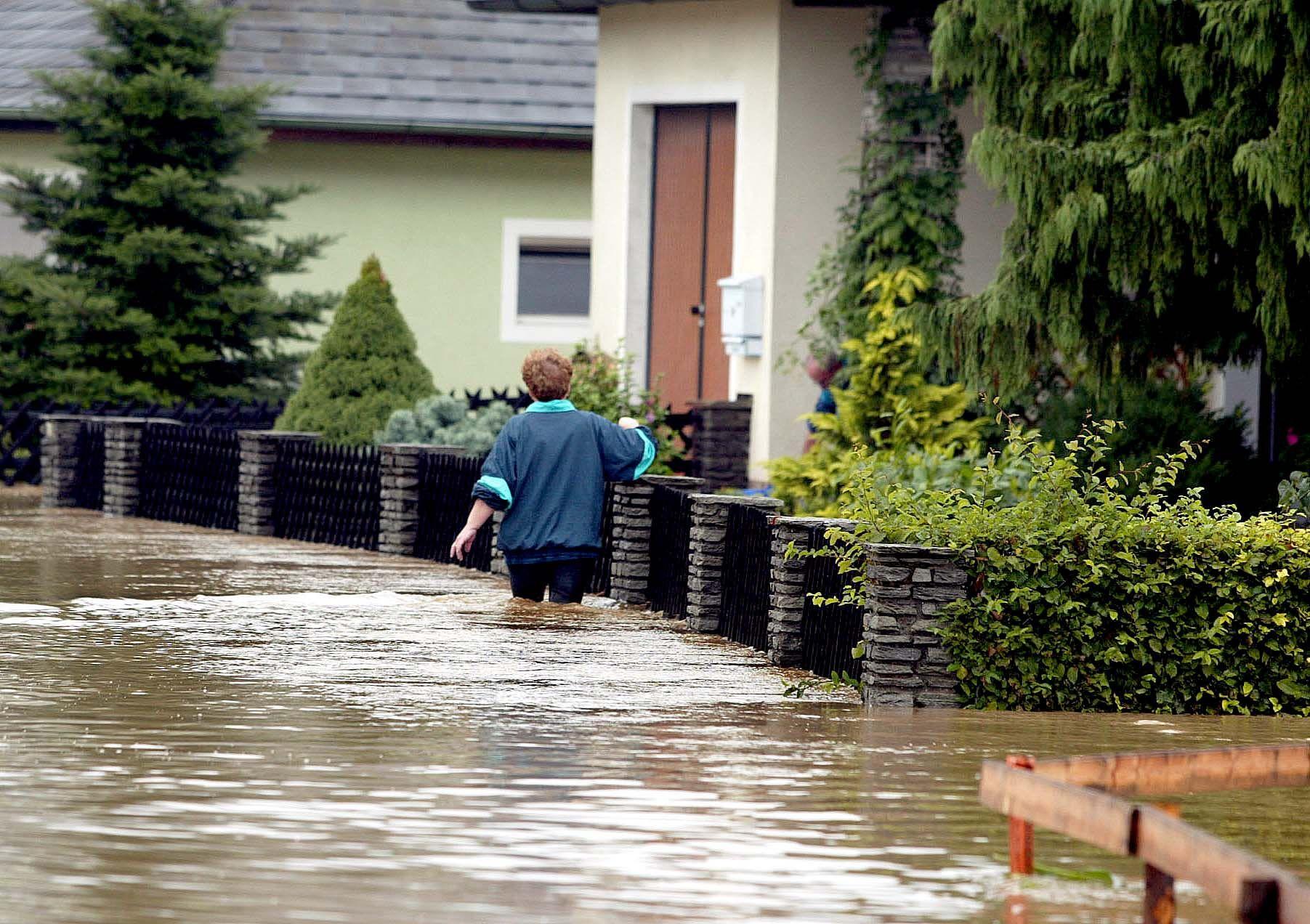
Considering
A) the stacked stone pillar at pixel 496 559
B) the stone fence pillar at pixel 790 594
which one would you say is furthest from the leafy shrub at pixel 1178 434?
the stone fence pillar at pixel 790 594

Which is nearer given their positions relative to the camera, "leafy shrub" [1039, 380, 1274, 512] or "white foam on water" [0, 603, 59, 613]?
"white foam on water" [0, 603, 59, 613]

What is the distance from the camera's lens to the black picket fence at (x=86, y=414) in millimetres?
24609

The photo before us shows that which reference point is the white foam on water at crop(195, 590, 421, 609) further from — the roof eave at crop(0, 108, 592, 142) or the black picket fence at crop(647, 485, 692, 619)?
the roof eave at crop(0, 108, 592, 142)

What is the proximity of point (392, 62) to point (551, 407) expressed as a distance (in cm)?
1753

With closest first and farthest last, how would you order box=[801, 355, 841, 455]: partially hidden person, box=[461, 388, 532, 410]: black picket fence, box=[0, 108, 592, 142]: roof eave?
box=[801, 355, 841, 455]: partially hidden person < box=[461, 388, 532, 410]: black picket fence < box=[0, 108, 592, 142]: roof eave

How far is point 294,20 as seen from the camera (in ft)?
101

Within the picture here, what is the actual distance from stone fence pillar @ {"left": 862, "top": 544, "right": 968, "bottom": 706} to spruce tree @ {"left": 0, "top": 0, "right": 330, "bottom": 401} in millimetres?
16734

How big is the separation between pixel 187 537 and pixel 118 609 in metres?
6.23

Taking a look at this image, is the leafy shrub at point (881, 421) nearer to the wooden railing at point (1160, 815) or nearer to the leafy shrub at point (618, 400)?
the leafy shrub at point (618, 400)

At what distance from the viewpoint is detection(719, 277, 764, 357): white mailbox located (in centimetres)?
1977

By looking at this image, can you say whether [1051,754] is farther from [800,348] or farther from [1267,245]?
[800,348]

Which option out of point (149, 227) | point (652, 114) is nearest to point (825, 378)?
point (652, 114)

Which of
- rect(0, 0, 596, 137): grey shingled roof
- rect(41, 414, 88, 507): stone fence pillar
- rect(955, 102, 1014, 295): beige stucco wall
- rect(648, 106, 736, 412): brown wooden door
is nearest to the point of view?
rect(955, 102, 1014, 295): beige stucco wall

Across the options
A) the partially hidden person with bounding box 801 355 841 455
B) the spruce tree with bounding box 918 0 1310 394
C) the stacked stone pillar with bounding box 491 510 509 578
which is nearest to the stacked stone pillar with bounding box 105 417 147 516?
the stacked stone pillar with bounding box 491 510 509 578
